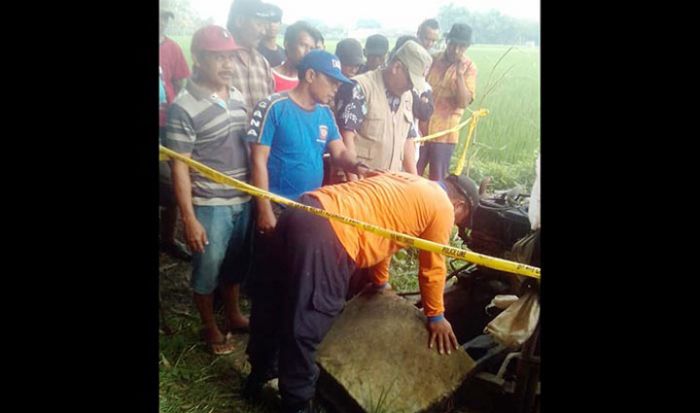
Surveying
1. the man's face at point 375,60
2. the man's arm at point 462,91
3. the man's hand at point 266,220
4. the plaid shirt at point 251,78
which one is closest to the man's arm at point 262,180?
the man's hand at point 266,220

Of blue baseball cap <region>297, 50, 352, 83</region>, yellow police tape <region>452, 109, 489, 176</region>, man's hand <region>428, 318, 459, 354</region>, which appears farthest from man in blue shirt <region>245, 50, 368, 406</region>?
man's hand <region>428, 318, 459, 354</region>

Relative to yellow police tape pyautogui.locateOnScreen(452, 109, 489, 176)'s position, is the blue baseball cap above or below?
above

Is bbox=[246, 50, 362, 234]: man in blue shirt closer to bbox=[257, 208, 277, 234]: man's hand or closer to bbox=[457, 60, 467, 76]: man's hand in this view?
bbox=[257, 208, 277, 234]: man's hand

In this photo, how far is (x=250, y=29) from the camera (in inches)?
89.0

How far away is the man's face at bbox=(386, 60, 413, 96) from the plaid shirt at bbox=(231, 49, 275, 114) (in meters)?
0.42

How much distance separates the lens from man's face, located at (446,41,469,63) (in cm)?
226

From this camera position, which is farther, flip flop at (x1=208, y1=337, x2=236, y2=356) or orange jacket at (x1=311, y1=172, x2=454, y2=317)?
flip flop at (x1=208, y1=337, x2=236, y2=356)

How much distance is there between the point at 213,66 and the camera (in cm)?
226

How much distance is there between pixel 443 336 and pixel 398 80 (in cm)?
91

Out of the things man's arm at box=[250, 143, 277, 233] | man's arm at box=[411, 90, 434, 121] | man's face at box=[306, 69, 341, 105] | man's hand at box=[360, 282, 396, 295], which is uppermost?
man's face at box=[306, 69, 341, 105]

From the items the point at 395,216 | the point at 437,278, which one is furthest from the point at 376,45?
the point at 437,278

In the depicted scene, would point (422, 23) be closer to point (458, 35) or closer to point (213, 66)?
point (458, 35)

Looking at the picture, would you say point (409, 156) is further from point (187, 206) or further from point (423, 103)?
point (187, 206)
